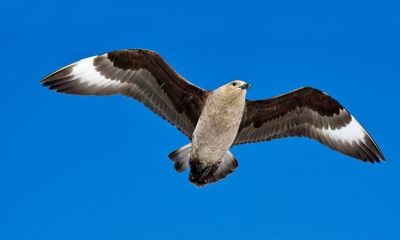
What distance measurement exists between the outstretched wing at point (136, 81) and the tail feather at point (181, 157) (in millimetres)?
459

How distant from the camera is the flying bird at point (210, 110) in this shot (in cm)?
909

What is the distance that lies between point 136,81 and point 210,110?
1.19 metres

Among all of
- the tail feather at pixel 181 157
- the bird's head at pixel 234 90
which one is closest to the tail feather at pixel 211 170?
the tail feather at pixel 181 157

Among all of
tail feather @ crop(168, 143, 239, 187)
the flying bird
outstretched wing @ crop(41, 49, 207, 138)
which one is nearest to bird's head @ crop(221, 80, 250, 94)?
the flying bird

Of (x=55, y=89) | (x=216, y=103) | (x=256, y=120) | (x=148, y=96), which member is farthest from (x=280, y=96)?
(x=55, y=89)

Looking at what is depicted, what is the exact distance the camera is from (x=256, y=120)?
9.86 metres

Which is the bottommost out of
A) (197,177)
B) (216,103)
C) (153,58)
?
(197,177)

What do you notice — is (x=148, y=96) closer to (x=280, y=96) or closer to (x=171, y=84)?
(x=171, y=84)

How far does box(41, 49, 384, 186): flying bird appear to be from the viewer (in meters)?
9.09

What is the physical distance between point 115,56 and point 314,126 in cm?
311

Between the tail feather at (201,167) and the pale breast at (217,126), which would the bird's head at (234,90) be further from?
the tail feather at (201,167)

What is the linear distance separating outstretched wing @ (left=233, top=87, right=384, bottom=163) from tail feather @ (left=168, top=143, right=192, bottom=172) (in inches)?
28.8

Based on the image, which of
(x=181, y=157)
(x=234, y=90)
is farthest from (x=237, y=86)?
(x=181, y=157)

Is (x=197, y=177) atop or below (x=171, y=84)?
below
